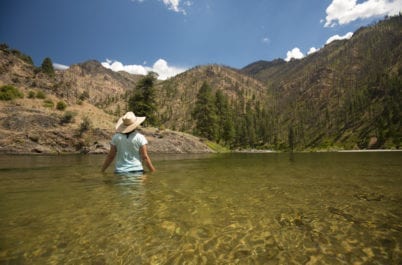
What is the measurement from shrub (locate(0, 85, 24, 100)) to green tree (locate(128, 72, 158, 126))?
2186cm

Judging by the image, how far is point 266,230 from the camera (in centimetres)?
491

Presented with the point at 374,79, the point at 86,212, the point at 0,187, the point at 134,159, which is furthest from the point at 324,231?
the point at 374,79

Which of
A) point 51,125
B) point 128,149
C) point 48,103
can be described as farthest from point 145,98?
point 128,149

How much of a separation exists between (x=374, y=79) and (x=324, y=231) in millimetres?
199463

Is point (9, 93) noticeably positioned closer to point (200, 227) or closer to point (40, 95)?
point (40, 95)

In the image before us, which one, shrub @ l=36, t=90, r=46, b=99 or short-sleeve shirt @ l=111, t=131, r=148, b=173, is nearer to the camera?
short-sleeve shirt @ l=111, t=131, r=148, b=173

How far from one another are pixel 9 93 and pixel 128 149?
4886 centimetres

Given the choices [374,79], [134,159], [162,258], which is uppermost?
[374,79]

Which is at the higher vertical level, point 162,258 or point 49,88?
point 49,88

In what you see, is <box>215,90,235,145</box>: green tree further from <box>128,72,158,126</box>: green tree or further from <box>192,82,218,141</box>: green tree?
<box>128,72,158,126</box>: green tree

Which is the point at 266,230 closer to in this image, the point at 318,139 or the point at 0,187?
the point at 0,187

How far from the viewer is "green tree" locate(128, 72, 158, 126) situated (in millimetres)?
57938

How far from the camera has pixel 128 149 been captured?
10.6m

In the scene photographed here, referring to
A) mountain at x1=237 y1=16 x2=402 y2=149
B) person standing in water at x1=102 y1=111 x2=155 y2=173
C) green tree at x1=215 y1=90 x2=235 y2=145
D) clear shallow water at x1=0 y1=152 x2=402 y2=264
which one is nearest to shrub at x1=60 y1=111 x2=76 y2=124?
person standing in water at x1=102 y1=111 x2=155 y2=173
